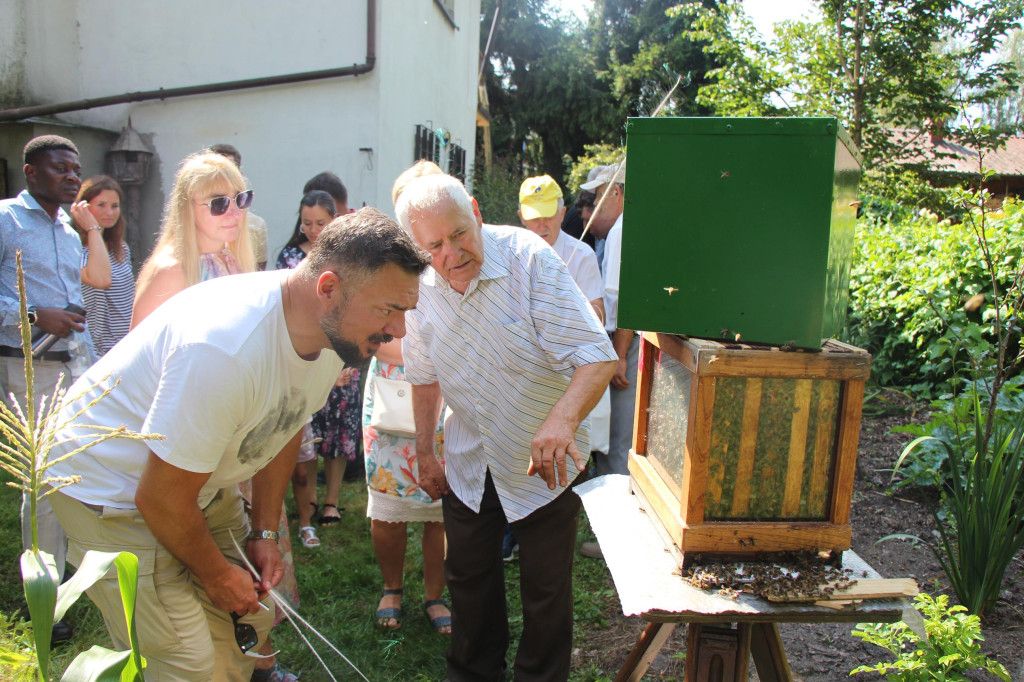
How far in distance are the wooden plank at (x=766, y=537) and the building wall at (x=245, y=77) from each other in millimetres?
6190

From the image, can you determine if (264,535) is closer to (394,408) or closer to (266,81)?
(394,408)

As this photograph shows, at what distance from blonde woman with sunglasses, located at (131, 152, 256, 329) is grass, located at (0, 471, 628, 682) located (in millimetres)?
1527

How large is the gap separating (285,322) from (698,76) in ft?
70.5

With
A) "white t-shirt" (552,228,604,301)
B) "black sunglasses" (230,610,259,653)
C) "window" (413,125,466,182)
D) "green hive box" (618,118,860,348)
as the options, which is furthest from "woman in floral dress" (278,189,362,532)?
"window" (413,125,466,182)

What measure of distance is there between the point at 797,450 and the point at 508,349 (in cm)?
101

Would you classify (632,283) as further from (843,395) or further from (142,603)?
(142,603)

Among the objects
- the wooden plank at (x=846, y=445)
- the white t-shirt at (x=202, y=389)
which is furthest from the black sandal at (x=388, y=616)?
the wooden plank at (x=846, y=445)

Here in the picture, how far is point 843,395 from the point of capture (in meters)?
1.77

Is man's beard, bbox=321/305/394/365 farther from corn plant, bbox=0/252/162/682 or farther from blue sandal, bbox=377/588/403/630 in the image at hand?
blue sandal, bbox=377/588/403/630

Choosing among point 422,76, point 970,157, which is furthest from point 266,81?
point 970,157

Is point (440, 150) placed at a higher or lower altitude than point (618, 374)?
higher

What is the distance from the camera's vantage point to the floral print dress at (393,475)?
130 inches

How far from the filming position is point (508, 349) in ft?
8.19

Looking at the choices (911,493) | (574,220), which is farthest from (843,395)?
(574,220)
